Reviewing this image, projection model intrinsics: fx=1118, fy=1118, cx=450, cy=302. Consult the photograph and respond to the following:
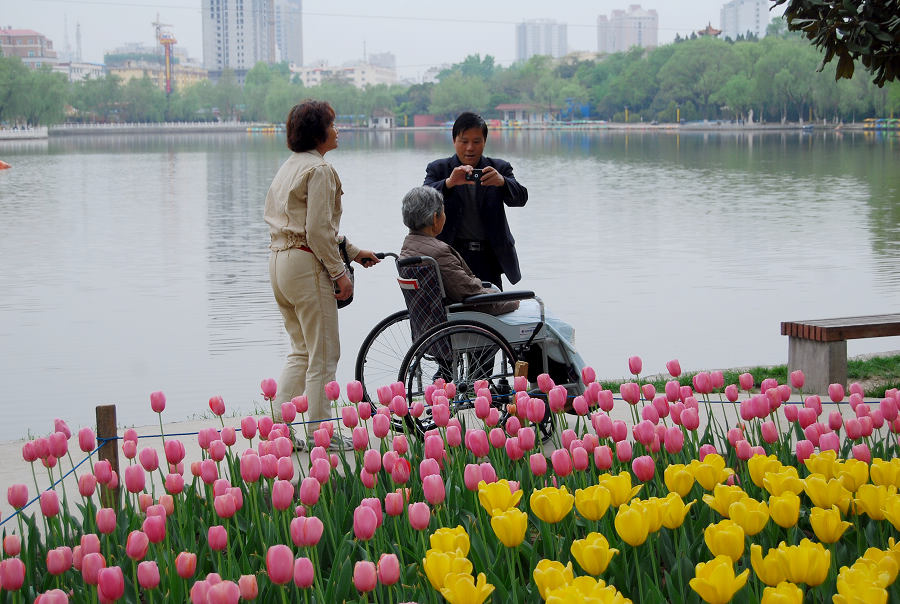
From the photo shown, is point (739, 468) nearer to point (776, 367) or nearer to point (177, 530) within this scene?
point (177, 530)

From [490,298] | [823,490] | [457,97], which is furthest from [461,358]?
[457,97]

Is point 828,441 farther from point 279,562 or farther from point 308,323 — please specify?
point 308,323

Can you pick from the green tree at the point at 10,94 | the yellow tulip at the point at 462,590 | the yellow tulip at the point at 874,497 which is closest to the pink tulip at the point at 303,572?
the yellow tulip at the point at 462,590

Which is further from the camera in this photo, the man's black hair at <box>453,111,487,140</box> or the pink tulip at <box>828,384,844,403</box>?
the man's black hair at <box>453,111,487,140</box>

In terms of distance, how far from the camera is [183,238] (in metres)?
16.0

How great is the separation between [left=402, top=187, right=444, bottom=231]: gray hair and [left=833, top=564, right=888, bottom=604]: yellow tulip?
322cm

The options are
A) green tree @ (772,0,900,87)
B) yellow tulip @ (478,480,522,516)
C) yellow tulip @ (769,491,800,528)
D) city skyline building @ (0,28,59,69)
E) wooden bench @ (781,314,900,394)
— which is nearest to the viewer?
yellow tulip @ (769,491,800,528)

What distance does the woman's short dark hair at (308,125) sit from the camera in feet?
15.4

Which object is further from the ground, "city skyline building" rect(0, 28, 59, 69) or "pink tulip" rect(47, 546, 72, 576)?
"city skyline building" rect(0, 28, 59, 69)

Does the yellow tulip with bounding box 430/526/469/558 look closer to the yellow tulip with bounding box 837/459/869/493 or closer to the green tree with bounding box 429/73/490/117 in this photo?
the yellow tulip with bounding box 837/459/869/493

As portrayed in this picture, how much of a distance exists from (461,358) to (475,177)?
87 cm

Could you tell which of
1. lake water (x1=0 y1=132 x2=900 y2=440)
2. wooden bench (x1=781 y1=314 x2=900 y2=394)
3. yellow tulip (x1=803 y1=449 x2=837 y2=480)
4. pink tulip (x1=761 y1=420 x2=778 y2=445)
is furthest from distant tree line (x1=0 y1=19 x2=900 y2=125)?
yellow tulip (x1=803 y1=449 x2=837 y2=480)

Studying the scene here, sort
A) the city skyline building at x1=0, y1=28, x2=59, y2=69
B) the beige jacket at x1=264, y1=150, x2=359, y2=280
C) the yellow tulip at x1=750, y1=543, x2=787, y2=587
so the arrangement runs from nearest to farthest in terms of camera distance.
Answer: the yellow tulip at x1=750, y1=543, x2=787, y2=587
the beige jacket at x1=264, y1=150, x2=359, y2=280
the city skyline building at x1=0, y1=28, x2=59, y2=69

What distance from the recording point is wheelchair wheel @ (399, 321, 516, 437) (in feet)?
15.5
